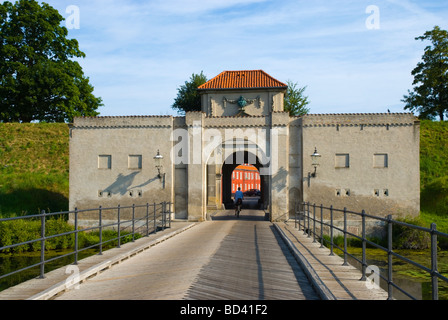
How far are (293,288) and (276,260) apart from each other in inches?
120

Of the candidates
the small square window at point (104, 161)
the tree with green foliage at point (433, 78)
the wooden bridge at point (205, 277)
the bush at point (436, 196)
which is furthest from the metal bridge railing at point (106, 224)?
the tree with green foliage at point (433, 78)

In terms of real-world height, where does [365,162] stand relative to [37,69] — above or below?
below

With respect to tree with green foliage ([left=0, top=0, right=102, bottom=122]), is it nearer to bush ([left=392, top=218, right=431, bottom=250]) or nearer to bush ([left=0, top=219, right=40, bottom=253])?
bush ([left=0, top=219, right=40, bottom=253])

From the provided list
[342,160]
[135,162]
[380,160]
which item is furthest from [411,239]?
[135,162]

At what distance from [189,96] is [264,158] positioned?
2639 cm

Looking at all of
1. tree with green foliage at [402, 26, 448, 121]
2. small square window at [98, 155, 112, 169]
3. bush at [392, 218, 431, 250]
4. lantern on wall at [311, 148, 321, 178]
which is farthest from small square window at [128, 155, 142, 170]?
tree with green foliage at [402, 26, 448, 121]

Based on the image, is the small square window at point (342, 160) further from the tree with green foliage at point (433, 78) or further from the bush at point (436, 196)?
the tree with green foliage at point (433, 78)

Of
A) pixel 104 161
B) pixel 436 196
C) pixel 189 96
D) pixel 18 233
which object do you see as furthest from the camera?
pixel 189 96

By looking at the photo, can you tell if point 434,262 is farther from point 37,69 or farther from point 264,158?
point 37,69

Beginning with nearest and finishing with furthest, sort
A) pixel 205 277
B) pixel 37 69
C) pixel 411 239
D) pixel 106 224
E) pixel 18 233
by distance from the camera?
pixel 205 277
pixel 106 224
pixel 18 233
pixel 411 239
pixel 37 69

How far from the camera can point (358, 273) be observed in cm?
831

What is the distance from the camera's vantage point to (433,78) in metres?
45.0

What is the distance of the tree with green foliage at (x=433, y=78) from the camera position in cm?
4525
